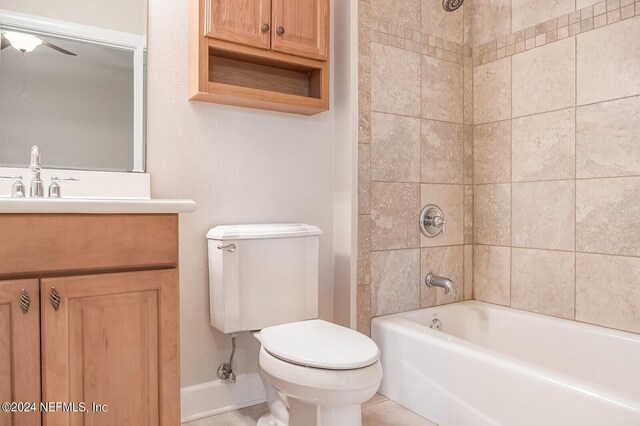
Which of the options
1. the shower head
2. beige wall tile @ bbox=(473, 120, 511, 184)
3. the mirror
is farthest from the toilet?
the shower head

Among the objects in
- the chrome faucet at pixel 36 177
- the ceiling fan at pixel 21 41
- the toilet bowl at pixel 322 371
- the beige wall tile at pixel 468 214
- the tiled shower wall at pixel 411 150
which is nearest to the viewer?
the toilet bowl at pixel 322 371

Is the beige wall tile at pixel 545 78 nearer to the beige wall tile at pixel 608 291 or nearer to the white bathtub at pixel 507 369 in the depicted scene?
the beige wall tile at pixel 608 291

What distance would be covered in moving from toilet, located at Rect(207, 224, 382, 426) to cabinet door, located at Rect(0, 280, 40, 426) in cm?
64

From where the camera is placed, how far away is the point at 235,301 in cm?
173

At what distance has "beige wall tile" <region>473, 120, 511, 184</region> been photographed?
2381 millimetres

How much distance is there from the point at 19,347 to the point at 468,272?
7.17 ft

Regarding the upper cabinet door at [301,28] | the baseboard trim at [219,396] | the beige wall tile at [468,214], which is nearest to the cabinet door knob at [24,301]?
the baseboard trim at [219,396]

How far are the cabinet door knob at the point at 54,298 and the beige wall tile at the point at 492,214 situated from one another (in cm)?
210

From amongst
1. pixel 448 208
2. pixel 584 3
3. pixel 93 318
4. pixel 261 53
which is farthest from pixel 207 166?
pixel 584 3

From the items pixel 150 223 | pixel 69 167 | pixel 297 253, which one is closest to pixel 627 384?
pixel 297 253

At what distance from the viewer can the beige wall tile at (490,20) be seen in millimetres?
2393

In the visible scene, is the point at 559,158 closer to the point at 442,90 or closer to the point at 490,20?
the point at 442,90

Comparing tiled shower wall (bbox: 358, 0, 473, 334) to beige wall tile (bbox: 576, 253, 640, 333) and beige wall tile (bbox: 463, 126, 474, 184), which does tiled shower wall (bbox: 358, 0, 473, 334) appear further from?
beige wall tile (bbox: 576, 253, 640, 333)

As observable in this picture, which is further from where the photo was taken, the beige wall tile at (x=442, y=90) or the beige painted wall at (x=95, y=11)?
the beige wall tile at (x=442, y=90)
